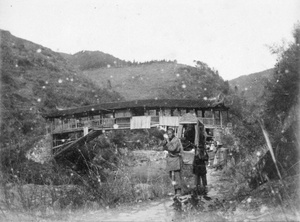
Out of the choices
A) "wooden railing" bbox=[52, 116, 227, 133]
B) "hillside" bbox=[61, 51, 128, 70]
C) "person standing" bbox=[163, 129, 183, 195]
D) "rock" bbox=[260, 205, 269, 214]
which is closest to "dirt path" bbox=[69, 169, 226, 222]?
"person standing" bbox=[163, 129, 183, 195]

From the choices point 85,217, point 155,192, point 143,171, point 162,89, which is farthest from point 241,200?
point 162,89

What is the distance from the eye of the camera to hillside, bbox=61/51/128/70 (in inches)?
2934

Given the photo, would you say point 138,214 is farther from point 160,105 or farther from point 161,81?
point 161,81

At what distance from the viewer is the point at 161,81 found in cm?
5759

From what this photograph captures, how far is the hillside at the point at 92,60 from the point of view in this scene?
7453cm

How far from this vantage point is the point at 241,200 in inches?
181

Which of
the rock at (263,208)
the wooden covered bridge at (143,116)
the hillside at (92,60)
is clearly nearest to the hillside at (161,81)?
the hillside at (92,60)

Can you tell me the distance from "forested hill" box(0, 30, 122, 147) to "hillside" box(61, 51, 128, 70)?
811 inches

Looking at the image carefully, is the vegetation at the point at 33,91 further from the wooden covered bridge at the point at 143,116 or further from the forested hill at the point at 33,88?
the wooden covered bridge at the point at 143,116

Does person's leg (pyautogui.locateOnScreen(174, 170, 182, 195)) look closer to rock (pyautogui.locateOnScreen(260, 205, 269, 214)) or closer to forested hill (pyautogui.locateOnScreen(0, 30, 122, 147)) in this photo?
rock (pyautogui.locateOnScreen(260, 205, 269, 214))

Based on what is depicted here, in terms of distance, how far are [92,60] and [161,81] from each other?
26.3m

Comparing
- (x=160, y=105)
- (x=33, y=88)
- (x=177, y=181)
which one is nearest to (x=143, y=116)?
(x=160, y=105)

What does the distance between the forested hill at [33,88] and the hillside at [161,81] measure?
23.3 feet

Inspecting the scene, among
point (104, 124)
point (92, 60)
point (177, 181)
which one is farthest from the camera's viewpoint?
point (92, 60)
